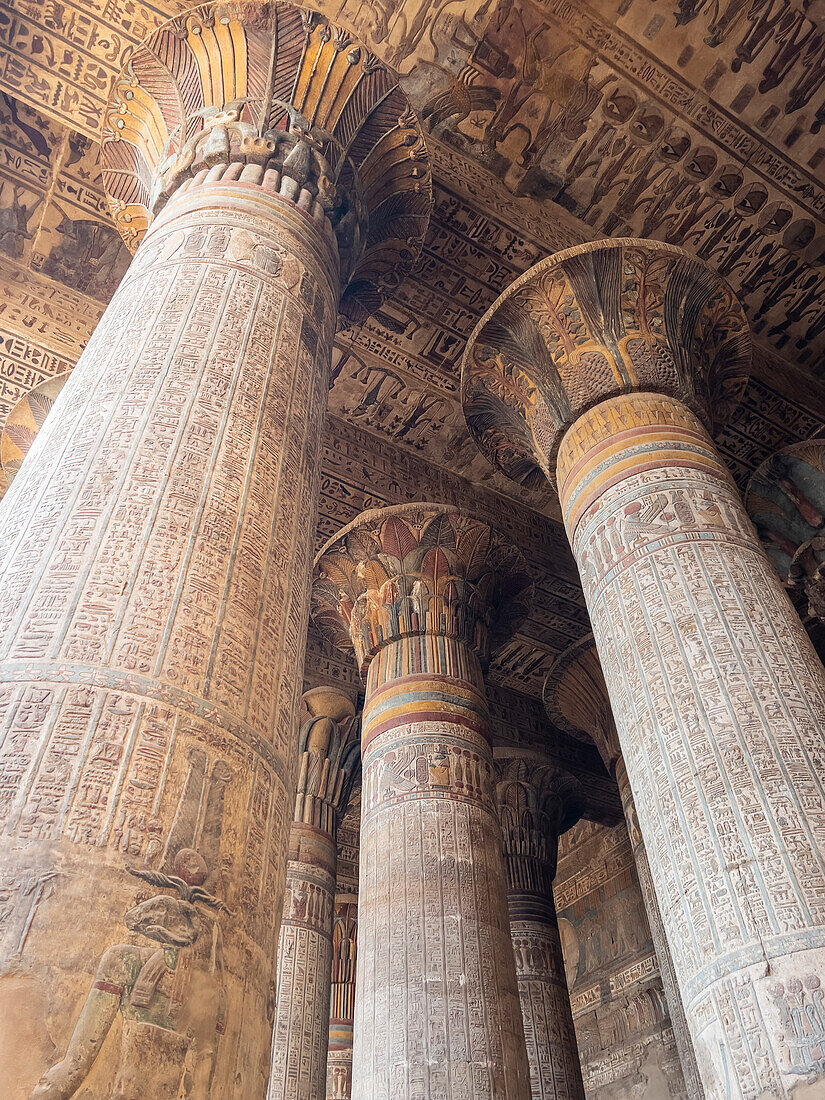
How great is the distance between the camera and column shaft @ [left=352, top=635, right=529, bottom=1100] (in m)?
4.21

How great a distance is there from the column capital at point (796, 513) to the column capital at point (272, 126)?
3.33 m

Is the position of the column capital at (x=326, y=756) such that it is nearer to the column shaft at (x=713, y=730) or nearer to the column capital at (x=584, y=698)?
the column capital at (x=584, y=698)

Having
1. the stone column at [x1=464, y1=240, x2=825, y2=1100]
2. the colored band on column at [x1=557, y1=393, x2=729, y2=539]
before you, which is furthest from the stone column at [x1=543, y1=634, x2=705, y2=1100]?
the colored band on column at [x1=557, y1=393, x2=729, y2=539]

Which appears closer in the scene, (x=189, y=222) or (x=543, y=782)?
(x=189, y=222)

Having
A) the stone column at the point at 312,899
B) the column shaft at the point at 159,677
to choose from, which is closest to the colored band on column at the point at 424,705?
the stone column at the point at 312,899

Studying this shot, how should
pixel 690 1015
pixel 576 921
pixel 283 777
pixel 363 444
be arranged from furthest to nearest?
pixel 576 921, pixel 363 444, pixel 690 1015, pixel 283 777

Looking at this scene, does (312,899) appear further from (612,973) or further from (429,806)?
(612,973)

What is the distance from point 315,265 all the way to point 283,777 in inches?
95.5

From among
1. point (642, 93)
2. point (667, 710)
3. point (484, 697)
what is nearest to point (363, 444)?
point (484, 697)

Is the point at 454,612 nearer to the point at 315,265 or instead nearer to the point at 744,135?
the point at 315,265

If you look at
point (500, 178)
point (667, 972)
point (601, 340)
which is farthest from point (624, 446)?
point (667, 972)

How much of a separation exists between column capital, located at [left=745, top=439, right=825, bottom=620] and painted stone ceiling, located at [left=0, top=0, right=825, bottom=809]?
800mm

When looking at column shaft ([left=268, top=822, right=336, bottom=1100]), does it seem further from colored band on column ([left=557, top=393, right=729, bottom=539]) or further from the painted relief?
the painted relief

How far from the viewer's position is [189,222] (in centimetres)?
378
